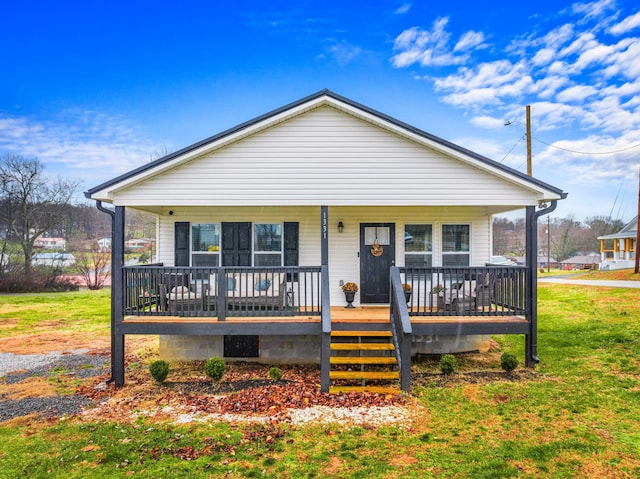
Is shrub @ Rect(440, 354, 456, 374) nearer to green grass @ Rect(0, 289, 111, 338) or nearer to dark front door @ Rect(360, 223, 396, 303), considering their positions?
dark front door @ Rect(360, 223, 396, 303)

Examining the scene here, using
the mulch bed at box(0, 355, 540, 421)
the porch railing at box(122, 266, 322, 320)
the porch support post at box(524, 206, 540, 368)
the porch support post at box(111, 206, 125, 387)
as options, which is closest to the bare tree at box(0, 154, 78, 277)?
the mulch bed at box(0, 355, 540, 421)

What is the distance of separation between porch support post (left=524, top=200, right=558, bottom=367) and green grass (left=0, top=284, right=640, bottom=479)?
2.45ft

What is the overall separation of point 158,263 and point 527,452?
28.1ft

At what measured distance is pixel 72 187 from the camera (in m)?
34.5

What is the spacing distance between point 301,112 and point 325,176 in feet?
5.10

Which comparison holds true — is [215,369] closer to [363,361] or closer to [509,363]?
[363,361]

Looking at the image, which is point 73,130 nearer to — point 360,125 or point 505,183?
point 360,125

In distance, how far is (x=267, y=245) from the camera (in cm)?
1015

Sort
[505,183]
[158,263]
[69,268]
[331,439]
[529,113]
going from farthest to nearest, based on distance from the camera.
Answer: [69,268] < [529,113] < [158,263] < [505,183] < [331,439]

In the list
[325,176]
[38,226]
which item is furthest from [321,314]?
[38,226]

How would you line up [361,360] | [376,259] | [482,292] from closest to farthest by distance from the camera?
1. [361,360]
2. [482,292]
3. [376,259]

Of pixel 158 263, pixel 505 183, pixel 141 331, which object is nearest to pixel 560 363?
pixel 505 183

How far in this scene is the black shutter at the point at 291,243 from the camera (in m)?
10.1

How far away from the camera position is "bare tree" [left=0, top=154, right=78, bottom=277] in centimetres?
3041
